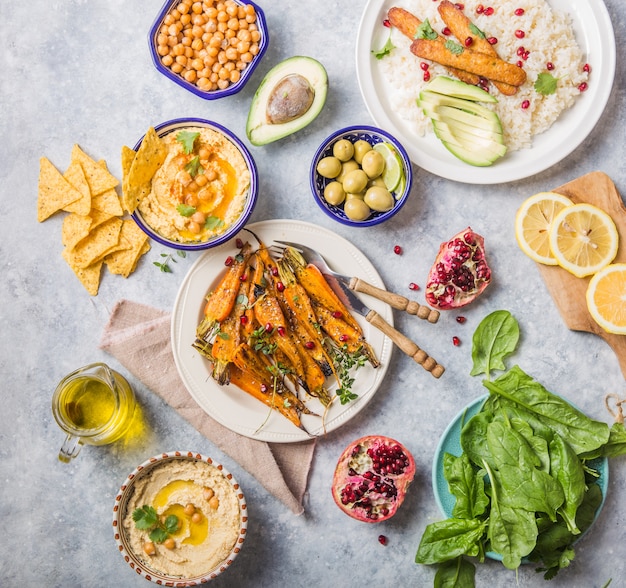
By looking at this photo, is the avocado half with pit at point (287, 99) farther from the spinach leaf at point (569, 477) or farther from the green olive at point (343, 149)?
the spinach leaf at point (569, 477)

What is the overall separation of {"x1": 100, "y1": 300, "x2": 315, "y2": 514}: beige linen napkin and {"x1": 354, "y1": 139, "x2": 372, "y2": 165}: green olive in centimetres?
136

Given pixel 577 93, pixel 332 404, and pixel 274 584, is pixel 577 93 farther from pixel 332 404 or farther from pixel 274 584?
pixel 274 584

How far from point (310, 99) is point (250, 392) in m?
1.58

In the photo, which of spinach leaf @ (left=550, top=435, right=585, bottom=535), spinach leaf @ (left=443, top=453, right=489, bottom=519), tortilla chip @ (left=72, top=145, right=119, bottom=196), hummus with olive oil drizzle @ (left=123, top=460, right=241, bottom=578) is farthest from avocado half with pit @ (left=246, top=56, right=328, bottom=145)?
spinach leaf @ (left=550, top=435, right=585, bottom=535)

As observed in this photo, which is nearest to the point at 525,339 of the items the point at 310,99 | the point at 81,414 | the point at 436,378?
the point at 436,378

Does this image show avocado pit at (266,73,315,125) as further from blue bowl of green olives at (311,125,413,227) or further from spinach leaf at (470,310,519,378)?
spinach leaf at (470,310,519,378)

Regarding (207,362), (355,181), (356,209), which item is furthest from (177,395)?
(355,181)

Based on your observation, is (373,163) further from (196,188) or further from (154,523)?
(154,523)

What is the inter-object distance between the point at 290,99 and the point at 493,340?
5.47ft

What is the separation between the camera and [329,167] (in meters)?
3.13

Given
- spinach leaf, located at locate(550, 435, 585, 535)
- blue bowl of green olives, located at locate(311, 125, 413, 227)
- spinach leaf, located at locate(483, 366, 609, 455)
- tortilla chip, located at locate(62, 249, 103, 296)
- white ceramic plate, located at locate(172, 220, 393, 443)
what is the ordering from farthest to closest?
1. tortilla chip, located at locate(62, 249, 103, 296)
2. white ceramic plate, located at locate(172, 220, 393, 443)
3. blue bowl of green olives, located at locate(311, 125, 413, 227)
4. spinach leaf, located at locate(483, 366, 609, 455)
5. spinach leaf, located at locate(550, 435, 585, 535)

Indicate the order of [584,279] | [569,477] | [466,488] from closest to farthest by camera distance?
[569,477]
[466,488]
[584,279]

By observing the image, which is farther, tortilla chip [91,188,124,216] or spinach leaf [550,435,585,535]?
tortilla chip [91,188,124,216]

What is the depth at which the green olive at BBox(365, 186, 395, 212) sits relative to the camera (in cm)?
309
